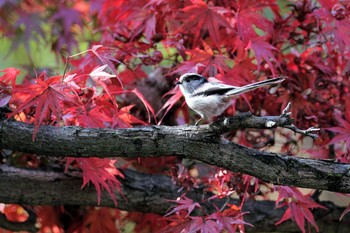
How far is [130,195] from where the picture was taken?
2.22m

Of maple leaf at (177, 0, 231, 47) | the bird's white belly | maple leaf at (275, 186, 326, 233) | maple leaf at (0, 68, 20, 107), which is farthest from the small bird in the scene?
maple leaf at (0, 68, 20, 107)

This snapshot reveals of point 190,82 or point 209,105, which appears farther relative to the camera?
point 190,82

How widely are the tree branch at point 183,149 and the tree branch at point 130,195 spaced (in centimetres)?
39

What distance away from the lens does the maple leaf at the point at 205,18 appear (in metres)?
2.05

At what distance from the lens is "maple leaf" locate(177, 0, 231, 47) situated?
2.05m

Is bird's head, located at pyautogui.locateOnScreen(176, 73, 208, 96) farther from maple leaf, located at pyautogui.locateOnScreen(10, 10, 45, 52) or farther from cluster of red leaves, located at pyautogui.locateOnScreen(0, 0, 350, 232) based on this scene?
maple leaf, located at pyautogui.locateOnScreen(10, 10, 45, 52)

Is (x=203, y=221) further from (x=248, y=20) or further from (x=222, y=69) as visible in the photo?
(x=248, y=20)

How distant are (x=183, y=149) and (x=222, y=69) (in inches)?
Answer: 16.9

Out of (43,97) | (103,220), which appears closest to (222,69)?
(43,97)

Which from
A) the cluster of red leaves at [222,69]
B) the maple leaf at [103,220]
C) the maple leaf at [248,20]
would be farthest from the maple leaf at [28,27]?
the maple leaf at [248,20]

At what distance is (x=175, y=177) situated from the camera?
217 cm

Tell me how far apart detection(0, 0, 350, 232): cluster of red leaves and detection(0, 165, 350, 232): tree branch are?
0.24 ft

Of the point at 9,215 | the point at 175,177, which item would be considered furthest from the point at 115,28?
the point at 9,215

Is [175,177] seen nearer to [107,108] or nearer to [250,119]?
[107,108]
